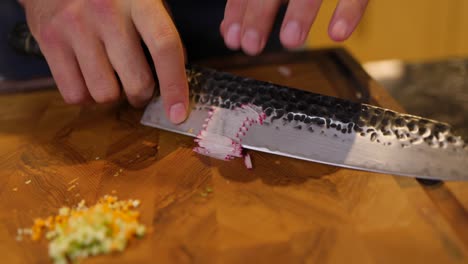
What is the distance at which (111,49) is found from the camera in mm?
867

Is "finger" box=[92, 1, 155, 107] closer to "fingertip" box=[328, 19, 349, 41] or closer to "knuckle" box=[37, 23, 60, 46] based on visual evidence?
"knuckle" box=[37, 23, 60, 46]

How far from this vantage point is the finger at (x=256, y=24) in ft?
2.55

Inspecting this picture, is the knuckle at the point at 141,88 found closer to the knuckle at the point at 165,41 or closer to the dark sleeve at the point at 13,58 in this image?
the knuckle at the point at 165,41

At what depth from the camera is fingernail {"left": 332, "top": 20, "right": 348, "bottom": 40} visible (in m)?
0.73

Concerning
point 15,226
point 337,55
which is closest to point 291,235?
point 15,226

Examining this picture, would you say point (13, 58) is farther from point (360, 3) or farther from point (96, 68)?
point (360, 3)

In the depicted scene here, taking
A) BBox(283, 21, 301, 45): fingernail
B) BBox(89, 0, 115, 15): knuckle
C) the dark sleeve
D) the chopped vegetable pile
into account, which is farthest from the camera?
the dark sleeve

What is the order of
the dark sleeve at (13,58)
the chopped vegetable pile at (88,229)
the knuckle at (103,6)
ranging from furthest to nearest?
the dark sleeve at (13,58) → the knuckle at (103,6) → the chopped vegetable pile at (88,229)

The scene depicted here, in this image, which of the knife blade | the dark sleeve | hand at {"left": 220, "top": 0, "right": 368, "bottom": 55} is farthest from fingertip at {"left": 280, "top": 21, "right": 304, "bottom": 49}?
the dark sleeve

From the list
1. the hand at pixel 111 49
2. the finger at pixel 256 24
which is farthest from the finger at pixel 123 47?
the finger at pixel 256 24

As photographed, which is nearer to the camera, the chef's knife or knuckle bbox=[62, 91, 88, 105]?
the chef's knife

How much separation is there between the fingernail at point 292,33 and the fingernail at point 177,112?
0.25 metres

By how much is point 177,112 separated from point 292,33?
278mm

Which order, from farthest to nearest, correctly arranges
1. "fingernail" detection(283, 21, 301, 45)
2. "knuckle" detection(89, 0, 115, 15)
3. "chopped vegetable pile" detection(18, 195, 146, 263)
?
"knuckle" detection(89, 0, 115, 15)
"fingernail" detection(283, 21, 301, 45)
"chopped vegetable pile" detection(18, 195, 146, 263)
